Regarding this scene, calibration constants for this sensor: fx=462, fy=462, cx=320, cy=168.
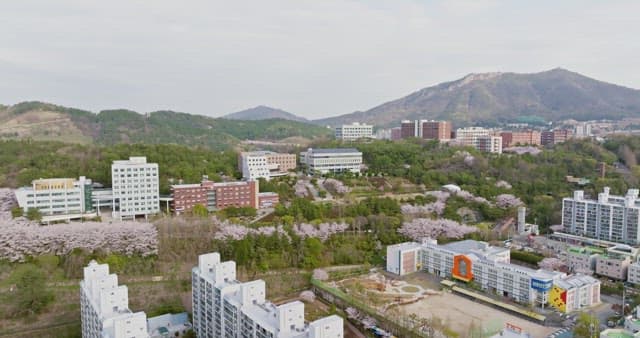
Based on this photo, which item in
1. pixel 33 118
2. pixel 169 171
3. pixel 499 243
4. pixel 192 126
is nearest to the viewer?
pixel 499 243

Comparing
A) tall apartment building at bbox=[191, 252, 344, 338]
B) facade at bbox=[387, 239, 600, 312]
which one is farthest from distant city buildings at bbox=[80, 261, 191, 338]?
facade at bbox=[387, 239, 600, 312]

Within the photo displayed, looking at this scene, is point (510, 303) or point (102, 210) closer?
point (510, 303)

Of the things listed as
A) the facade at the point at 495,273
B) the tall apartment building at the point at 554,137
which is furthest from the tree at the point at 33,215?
the tall apartment building at the point at 554,137

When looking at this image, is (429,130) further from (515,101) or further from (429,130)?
(515,101)

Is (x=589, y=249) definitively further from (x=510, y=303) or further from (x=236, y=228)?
(x=236, y=228)

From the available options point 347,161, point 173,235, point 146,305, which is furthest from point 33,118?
point 146,305

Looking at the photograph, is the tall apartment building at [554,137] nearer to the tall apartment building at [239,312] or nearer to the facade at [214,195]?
the facade at [214,195]

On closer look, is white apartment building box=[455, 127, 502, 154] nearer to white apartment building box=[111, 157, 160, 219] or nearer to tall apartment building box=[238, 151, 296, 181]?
tall apartment building box=[238, 151, 296, 181]

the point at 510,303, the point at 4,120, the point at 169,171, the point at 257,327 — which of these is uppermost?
the point at 4,120
